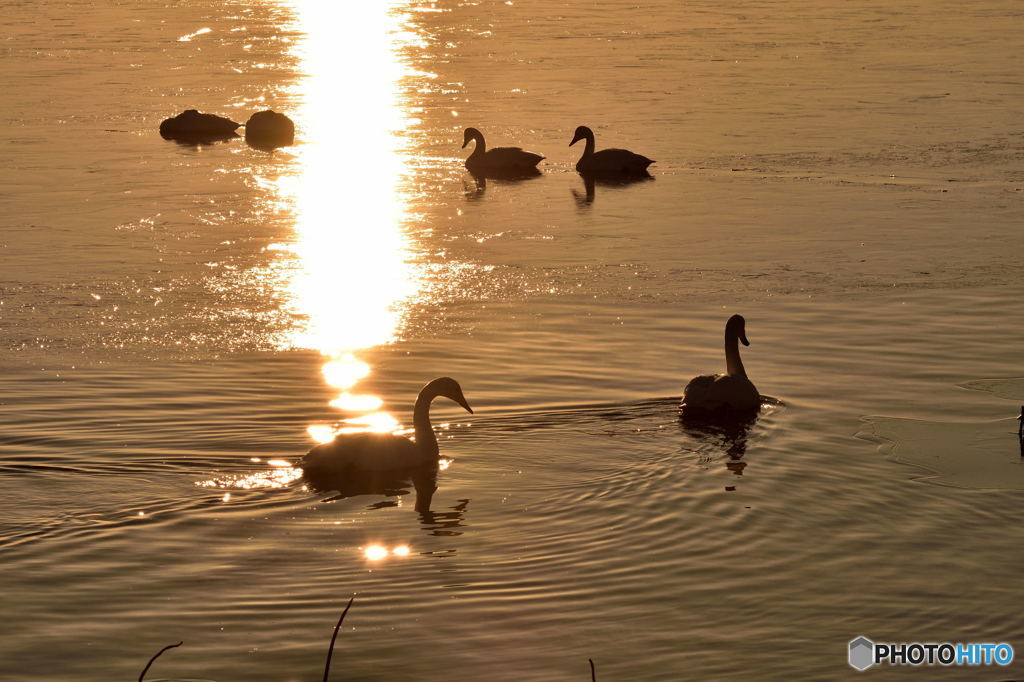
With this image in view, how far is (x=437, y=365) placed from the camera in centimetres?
1485

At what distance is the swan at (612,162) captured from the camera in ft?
78.8

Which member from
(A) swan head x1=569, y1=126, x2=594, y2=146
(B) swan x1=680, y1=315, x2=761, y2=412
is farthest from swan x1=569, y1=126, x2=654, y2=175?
(B) swan x1=680, y1=315, x2=761, y2=412

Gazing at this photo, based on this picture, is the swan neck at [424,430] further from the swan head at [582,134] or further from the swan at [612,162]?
the swan head at [582,134]

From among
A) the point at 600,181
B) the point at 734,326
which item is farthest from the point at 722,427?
the point at 600,181

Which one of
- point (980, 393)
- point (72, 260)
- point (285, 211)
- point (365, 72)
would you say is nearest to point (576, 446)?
point (980, 393)

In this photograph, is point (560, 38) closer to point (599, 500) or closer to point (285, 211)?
point (285, 211)

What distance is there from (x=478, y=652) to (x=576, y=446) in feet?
12.7

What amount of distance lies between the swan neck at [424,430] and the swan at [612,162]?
12251 millimetres

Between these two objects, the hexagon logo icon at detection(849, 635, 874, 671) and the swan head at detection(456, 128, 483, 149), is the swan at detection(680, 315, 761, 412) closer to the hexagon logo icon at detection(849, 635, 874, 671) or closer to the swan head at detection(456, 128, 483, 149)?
the hexagon logo icon at detection(849, 635, 874, 671)

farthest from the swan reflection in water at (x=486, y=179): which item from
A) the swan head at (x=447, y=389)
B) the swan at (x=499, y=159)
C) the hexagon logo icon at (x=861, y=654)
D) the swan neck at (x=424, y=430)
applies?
the hexagon logo icon at (x=861, y=654)

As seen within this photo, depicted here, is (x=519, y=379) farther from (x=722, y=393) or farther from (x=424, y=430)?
(x=424, y=430)

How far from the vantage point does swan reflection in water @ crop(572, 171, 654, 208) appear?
77.0 ft

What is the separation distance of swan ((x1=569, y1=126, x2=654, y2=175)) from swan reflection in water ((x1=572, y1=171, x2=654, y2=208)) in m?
0.08

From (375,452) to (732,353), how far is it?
3.60 meters
